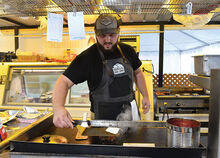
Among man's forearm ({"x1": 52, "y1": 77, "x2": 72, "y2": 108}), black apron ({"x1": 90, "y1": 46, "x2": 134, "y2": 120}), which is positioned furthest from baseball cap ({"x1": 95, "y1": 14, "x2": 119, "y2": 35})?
man's forearm ({"x1": 52, "y1": 77, "x2": 72, "y2": 108})

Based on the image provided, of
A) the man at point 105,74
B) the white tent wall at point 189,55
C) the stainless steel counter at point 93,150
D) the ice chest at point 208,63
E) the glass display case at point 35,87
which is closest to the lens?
the stainless steel counter at point 93,150

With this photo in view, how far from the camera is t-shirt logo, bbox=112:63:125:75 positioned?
5.56 ft

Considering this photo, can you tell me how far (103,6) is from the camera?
1383 mm

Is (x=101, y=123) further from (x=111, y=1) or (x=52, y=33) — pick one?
(x=111, y=1)

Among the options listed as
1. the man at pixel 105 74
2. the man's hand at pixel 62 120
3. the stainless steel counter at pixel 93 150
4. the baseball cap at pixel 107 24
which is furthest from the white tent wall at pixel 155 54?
the stainless steel counter at pixel 93 150

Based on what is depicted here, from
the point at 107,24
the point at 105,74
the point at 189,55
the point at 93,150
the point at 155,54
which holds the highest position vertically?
the point at 189,55

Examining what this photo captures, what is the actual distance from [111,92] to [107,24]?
586mm

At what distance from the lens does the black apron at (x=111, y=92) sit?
1677mm

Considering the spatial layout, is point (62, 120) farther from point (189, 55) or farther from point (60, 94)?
point (189, 55)

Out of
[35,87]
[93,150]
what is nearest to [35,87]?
[35,87]

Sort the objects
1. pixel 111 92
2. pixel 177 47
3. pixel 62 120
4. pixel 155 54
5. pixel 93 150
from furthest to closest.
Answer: pixel 177 47 < pixel 155 54 < pixel 111 92 < pixel 62 120 < pixel 93 150

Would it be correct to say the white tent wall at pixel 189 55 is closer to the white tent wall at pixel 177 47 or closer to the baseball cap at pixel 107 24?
the white tent wall at pixel 177 47

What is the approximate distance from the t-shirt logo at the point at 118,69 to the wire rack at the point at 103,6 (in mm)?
473

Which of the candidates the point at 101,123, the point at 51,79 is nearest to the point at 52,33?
the point at 101,123
